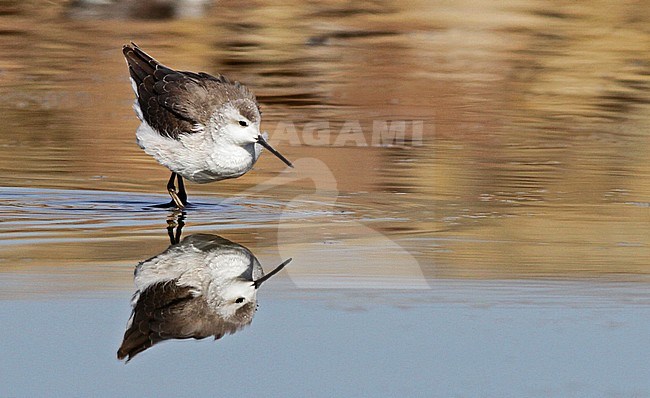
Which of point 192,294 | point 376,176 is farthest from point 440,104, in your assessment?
point 192,294

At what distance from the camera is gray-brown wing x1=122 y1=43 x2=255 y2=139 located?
29.7ft

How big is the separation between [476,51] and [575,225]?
10.4m

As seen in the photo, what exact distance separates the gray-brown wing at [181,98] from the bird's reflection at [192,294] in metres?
1.93

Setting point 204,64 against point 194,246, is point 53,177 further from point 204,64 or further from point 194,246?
point 204,64

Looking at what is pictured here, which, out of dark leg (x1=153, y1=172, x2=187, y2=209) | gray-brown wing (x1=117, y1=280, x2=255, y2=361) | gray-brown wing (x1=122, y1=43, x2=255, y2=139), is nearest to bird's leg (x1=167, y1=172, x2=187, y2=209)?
dark leg (x1=153, y1=172, x2=187, y2=209)

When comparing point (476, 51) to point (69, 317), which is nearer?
point (69, 317)

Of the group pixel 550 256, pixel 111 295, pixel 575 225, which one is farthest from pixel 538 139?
pixel 111 295

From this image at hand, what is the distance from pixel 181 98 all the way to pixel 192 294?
140 inches

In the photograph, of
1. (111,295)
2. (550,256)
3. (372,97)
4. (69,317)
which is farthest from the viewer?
(372,97)

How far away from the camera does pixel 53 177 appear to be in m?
10.1

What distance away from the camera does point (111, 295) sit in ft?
19.6

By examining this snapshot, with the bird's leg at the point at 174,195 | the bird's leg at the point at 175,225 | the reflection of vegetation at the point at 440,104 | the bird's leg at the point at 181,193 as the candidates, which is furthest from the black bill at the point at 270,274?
the bird's leg at the point at 181,193

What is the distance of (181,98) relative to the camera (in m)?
9.26

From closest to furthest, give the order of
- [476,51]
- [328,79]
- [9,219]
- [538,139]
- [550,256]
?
[550,256]
[9,219]
[538,139]
[328,79]
[476,51]
